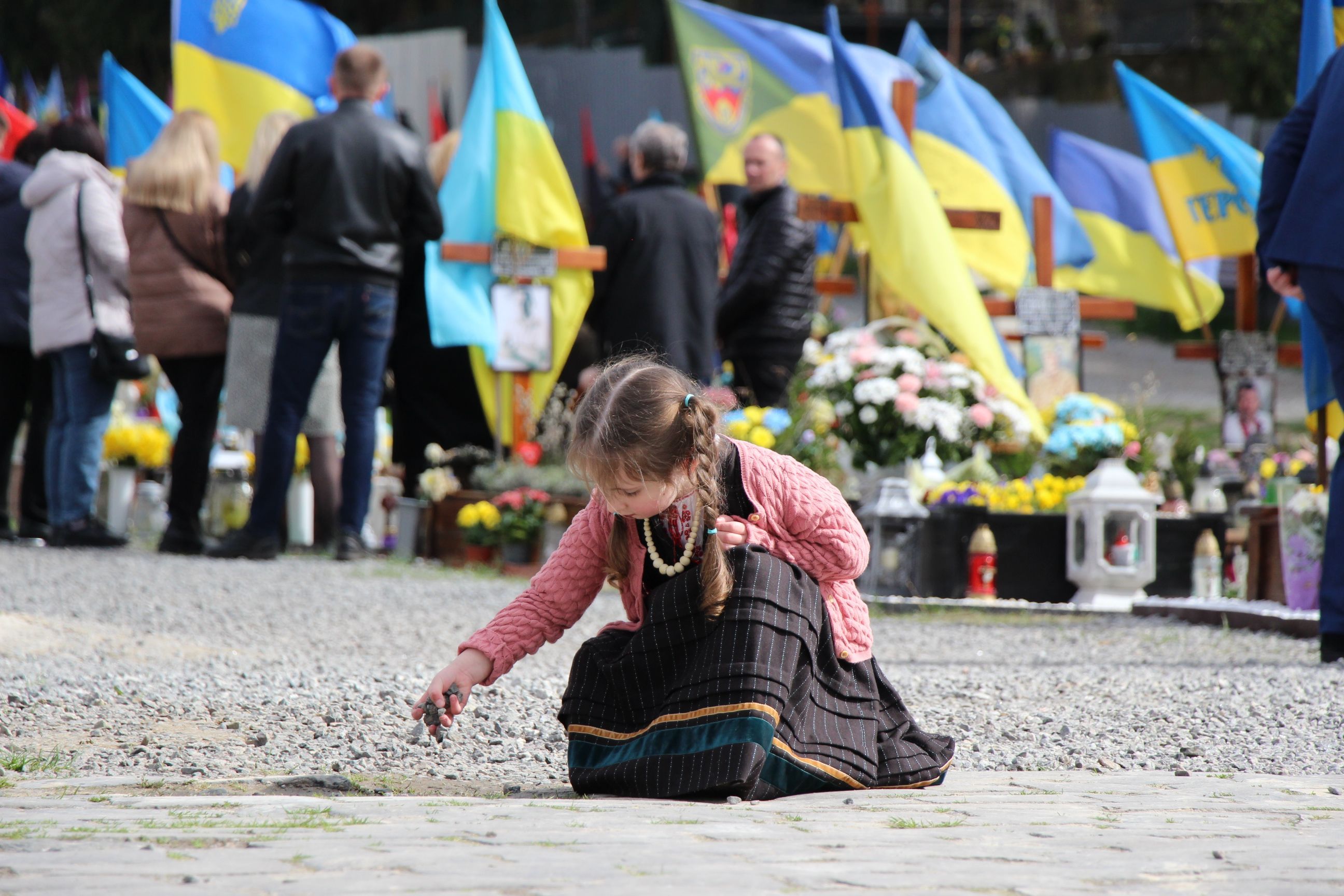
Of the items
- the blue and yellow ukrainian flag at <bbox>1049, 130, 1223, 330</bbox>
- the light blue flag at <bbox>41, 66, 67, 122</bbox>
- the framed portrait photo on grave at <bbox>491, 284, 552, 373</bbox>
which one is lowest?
the framed portrait photo on grave at <bbox>491, 284, 552, 373</bbox>

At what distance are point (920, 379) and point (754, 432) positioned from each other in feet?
2.33

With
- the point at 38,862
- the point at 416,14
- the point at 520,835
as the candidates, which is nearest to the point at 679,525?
the point at 520,835

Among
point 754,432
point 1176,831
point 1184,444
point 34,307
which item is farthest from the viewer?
point 1184,444

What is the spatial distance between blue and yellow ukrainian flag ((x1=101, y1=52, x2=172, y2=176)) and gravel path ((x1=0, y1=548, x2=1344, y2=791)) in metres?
5.42

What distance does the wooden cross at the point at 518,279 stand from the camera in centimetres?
811

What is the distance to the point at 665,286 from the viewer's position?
7715mm

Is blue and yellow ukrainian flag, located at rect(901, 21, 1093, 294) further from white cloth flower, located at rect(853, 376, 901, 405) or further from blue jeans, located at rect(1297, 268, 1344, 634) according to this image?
blue jeans, located at rect(1297, 268, 1344, 634)

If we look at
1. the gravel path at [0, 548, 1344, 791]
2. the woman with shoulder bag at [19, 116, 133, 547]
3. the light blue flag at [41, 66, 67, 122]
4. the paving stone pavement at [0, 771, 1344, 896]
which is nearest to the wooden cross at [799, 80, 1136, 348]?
the gravel path at [0, 548, 1344, 791]

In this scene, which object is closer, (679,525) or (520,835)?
(520,835)

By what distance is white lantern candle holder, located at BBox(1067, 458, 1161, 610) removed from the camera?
6305 millimetres

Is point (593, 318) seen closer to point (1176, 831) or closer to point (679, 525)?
point (679, 525)

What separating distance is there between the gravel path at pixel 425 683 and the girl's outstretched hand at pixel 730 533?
24.7 inches

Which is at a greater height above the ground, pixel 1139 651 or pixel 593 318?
pixel 593 318

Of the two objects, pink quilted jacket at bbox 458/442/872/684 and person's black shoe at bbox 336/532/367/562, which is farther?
person's black shoe at bbox 336/532/367/562
